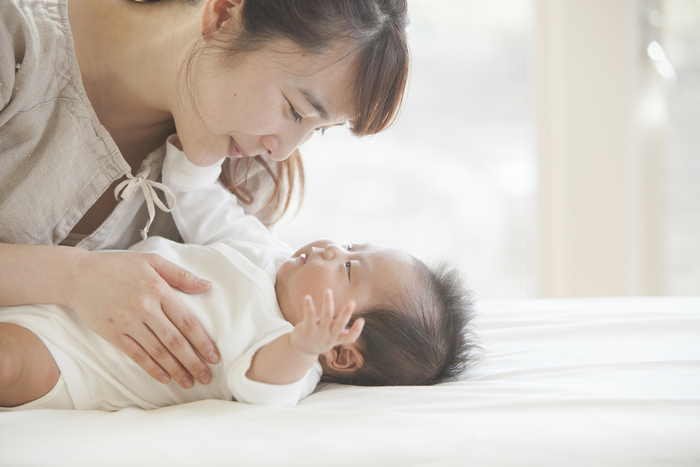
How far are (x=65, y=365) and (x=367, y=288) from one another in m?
0.55

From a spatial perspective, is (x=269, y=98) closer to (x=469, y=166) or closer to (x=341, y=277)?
(x=341, y=277)

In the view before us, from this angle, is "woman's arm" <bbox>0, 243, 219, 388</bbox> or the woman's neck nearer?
"woman's arm" <bbox>0, 243, 219, 388</bbox>

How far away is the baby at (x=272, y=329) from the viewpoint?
0.87 m

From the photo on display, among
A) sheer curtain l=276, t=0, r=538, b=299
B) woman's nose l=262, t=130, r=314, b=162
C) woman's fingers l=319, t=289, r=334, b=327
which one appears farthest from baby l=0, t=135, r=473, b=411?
sheer curtain l=276, t=0, r=538, b=299

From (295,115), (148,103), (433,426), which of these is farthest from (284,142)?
(433,426)

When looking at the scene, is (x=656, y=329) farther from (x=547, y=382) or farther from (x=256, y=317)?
(x=256, y=317)

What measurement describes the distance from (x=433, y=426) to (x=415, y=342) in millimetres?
290

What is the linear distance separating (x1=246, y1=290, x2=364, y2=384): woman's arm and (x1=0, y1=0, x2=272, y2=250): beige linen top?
0.52 m

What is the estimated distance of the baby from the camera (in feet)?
2.84

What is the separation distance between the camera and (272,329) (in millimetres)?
948

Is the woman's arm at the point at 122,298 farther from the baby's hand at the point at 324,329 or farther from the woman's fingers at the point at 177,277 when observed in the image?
the baby's hand at the point at 324,329

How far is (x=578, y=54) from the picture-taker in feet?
8.78

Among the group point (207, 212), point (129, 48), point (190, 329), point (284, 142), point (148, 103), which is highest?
point (129, 48)

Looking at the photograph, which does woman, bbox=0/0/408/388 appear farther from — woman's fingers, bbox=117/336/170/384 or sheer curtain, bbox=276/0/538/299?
sheer curtain, bbox=276/0/538/299
